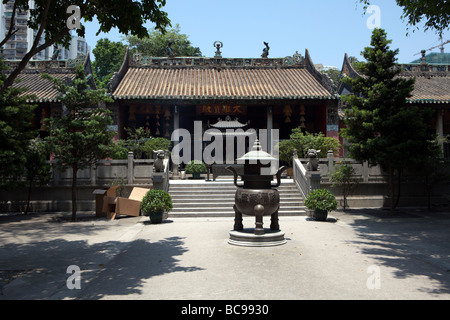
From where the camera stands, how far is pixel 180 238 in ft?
29.0

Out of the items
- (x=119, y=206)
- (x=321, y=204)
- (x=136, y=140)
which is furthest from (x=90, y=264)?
(x=136, y=140)

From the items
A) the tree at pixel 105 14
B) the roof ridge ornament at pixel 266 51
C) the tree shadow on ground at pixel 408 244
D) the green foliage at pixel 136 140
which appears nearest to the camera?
the tree shadow on ground at pixel 408 244

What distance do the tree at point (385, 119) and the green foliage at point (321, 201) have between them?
7.17 feet

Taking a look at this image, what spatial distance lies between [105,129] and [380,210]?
10.0m

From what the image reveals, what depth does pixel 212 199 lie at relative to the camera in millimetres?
13281

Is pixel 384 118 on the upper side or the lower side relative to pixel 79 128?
upper

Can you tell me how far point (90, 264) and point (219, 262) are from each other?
2.25 metres

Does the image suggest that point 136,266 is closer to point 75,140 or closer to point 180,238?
point 180,238

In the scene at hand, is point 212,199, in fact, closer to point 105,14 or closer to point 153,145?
point 153,145

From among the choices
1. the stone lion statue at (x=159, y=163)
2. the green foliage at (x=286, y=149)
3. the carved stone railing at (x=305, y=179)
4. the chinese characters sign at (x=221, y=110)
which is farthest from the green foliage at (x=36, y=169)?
the green foliage at (x=286, y=149)

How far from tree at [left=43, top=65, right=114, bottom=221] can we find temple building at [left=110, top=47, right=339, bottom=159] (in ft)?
18.1

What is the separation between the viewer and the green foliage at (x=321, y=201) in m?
11.3

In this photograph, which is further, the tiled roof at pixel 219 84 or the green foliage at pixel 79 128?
the tiled roof at pixel 219 84

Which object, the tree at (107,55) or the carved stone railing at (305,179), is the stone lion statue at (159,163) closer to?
the carved stone railing at (305,179)
